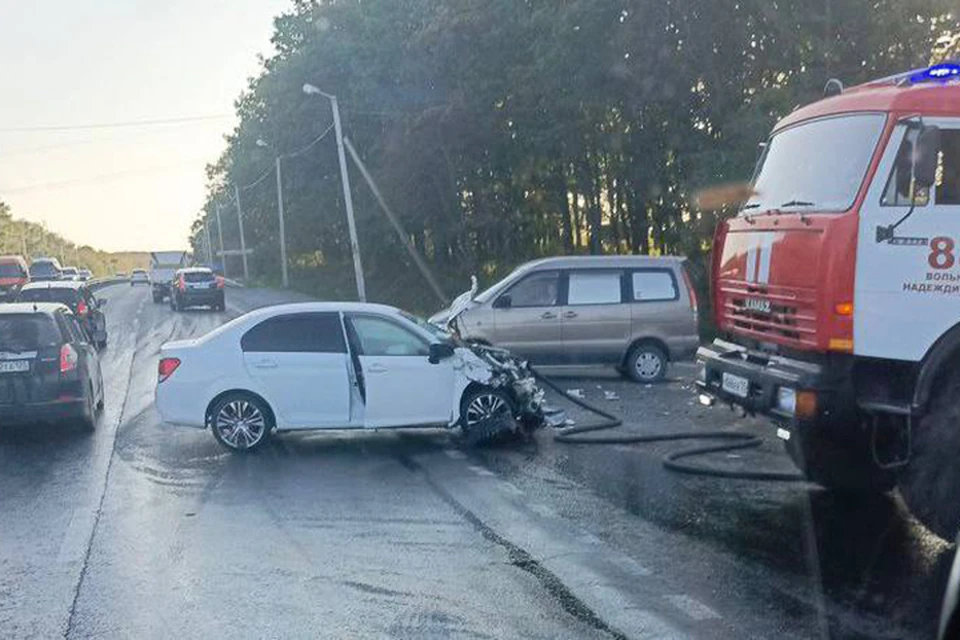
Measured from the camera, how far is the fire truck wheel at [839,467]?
894 cm

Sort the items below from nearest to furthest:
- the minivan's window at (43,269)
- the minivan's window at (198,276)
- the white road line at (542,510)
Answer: the white road line at (542,510)
the minivan's window at (198,276)
the minivan's window at (43,269)

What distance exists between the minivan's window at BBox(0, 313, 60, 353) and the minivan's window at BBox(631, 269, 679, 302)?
8.76m

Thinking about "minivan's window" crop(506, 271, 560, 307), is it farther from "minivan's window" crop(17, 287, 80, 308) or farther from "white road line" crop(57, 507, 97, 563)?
"minivan's window" crop(17, 287, 80, 308)

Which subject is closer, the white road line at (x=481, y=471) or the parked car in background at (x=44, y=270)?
the white road line at (x=481, y=471)

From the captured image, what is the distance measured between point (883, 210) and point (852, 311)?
735 millimetres

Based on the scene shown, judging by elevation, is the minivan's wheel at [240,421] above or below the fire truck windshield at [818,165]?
below

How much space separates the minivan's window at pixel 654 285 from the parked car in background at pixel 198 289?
94.5 ft

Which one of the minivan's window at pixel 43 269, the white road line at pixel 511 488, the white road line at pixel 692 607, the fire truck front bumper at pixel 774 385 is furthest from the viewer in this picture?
the minivan's window at pixel 43 269

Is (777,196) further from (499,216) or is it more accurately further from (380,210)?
(380,210)

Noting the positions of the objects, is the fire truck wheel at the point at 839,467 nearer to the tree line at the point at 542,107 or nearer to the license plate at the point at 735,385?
the license plate at the point at 735,385

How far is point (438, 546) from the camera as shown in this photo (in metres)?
7.71

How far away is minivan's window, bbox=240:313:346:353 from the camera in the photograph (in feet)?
38.2

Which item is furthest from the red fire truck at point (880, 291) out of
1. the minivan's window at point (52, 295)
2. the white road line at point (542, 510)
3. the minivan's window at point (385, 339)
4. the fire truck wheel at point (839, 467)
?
the minivan's window at point (52, 295)

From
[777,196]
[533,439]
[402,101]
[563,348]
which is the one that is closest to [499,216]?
→ [402,101]
